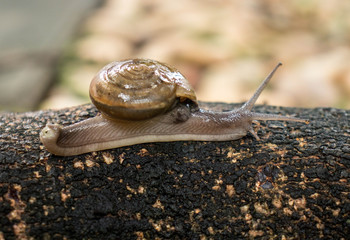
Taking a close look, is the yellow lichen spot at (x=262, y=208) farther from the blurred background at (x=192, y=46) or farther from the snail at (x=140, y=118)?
the blurred background at (x=192, y=46)

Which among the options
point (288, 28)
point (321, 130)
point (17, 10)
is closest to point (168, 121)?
point (321, 130)

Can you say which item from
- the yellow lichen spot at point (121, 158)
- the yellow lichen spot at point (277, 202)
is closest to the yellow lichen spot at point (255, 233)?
the yellow lichen spot at point (277, 202)

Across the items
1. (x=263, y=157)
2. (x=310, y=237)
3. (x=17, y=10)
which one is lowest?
(x=17, y=10)

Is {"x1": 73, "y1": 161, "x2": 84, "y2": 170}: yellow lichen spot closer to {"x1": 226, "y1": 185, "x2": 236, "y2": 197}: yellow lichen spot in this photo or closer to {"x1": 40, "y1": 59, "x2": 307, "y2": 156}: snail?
{"x1": 40, "y1": 59, "x2": 307, "y2": 156}: snail

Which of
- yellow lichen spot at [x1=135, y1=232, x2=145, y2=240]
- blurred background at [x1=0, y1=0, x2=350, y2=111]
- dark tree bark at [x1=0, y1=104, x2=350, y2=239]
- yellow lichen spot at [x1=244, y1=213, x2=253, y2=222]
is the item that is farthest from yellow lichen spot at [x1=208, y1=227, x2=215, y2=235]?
blurred background at [x1=0, y1=0, x2=350, y2=111]

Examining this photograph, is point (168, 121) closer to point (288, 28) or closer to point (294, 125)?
point (294, 125)

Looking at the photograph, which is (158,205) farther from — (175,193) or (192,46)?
(192,46)
